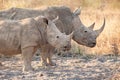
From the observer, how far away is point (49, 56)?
12906 mm

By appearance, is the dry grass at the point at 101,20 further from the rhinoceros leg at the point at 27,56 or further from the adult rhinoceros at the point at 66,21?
the rhinoceros leg at the point at 27,56

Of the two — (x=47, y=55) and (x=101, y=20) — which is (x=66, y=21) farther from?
(x=101, y=20)

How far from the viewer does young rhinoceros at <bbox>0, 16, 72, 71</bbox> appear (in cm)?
1166

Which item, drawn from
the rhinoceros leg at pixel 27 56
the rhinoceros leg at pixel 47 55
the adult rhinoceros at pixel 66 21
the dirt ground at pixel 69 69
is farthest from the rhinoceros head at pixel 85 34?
the rhinoceros leg at pixel 27 56

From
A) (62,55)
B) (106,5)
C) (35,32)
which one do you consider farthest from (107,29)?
(106,5)

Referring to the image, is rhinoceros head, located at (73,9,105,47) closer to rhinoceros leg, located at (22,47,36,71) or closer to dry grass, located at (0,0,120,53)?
dry grass, located at (0,0,120,53)

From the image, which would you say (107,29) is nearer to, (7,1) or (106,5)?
(7,1)

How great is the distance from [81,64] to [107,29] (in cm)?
505

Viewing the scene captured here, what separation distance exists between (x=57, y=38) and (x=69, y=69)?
84 centimetres

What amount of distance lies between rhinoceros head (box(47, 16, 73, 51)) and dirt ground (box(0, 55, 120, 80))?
57 centimetres

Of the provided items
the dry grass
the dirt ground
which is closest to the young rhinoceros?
the dirt ground

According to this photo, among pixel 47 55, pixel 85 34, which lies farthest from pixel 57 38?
pixel 85 34

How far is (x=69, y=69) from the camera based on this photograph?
12047mm

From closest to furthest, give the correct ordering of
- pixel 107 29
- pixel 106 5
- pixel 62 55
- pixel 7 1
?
1. pixel 62 55
2. pixel 107 29
3. pixel 7 1
4. pixel 106 5
